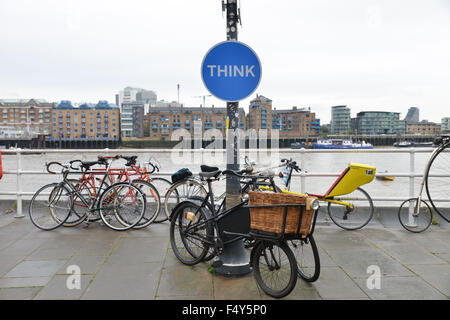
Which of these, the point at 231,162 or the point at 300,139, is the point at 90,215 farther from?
the point at 300,139

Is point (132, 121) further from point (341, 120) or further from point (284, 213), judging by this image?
point (284, 213)

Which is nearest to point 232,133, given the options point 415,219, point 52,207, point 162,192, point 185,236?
point 185,236

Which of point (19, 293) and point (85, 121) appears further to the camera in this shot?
A: point (85, 121)

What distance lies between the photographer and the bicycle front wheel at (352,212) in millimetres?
5121

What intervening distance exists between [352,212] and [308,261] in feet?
5.34

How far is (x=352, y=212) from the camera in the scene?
5.16 metres

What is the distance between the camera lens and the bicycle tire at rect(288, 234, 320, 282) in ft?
10.2

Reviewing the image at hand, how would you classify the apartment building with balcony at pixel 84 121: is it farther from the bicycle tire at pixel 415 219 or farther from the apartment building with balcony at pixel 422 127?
the bicycle tire at pixel 415 219

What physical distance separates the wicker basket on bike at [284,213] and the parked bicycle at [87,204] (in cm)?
238

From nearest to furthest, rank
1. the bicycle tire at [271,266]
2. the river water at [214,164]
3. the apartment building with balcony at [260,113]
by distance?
the bicycle tire at [271,266], the river water at [214,164], the apartment building with balcony at [260,113]

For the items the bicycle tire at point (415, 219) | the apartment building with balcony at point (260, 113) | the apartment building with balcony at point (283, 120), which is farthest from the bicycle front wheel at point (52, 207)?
the apartment building with balcony at point (283, 120)

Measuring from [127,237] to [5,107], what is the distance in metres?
144

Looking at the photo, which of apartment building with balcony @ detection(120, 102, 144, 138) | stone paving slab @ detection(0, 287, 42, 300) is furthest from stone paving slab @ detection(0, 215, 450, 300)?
apartment building with balcony @ detection(120, 102, 144, 138)

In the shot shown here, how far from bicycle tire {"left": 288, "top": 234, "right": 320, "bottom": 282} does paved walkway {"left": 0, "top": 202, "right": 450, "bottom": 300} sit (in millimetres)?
93
